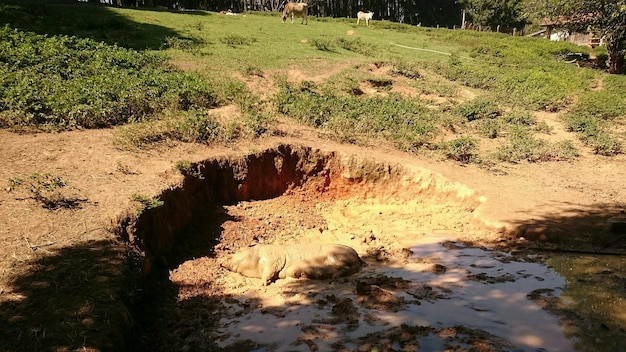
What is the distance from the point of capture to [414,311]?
17.6ft

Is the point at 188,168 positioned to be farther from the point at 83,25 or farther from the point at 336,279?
the point at 83,25

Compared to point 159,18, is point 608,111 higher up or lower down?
lower down

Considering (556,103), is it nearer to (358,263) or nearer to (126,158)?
(358,263)

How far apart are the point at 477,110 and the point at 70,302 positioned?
1278 centimetres

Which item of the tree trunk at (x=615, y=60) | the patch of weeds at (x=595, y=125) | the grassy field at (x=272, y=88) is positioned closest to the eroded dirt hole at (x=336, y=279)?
the grassy field at (x=272, y=88)

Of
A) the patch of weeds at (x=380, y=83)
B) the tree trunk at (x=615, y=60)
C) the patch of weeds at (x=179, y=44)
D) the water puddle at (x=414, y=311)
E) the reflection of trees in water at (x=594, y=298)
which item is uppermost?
the patch of weeds at (x=179, y=44)

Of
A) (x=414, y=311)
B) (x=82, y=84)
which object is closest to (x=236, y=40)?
(x=82, y=84)

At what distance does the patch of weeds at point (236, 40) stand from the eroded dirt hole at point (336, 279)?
8919 mm

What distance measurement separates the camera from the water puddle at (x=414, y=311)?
4.72 meters

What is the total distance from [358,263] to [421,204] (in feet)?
10.1

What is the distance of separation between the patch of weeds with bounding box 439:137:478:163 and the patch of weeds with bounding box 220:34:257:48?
9.27 m

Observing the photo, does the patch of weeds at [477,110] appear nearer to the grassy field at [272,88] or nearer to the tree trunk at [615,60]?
the grassy field at [272,88]

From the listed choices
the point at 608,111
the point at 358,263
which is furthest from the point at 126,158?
the point at 608,111

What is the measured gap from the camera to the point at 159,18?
19.4 meters
